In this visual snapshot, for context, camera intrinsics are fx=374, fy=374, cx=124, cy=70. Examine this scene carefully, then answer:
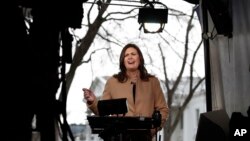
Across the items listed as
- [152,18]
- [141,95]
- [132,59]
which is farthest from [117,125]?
[152,18]

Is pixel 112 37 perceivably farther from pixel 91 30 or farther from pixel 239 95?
pixel 239 95

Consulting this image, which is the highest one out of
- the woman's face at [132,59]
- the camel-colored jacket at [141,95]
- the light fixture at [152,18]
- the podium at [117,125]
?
the light fixture at [152,18]

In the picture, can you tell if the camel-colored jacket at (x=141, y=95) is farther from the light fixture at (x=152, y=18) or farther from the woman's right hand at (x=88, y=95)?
the light fixture at (x=152, y=18)

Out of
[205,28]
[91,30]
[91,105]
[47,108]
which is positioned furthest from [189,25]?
[47,108]

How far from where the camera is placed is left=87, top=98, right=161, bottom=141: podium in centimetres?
420

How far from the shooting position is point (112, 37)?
17.5 meters

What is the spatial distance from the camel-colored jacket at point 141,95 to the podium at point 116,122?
0.83 m

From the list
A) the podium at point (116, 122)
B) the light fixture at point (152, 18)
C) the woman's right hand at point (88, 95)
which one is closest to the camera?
the podium at point (116, 122)

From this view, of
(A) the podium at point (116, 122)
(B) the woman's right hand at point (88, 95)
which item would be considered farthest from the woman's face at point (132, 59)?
(A) the podium at point (116, 122)

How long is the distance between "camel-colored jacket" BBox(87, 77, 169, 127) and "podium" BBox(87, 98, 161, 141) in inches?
32.7

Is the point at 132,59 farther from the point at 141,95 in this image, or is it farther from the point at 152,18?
the point at 152,18

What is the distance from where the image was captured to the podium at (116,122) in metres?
4.20

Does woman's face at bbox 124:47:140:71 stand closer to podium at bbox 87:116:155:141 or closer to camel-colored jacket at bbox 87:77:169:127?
camel-colored jacket at bbox 87:77:169:127

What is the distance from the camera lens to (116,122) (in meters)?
4.22
